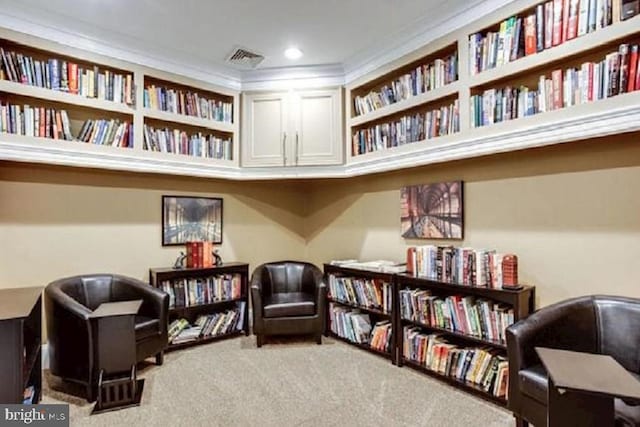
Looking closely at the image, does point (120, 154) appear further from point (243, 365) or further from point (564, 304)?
point (564, 304)

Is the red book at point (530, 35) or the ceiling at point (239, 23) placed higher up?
the ceiling at point (239, 23)

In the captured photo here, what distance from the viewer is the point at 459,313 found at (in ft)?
9.46

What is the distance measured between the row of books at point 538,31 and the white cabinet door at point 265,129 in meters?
1.99

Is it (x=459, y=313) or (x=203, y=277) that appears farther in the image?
(x=203, y=277)

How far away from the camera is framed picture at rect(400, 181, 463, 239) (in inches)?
128

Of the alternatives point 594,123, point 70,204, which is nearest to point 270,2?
point 594,123

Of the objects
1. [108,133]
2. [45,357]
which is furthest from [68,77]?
[45,357]

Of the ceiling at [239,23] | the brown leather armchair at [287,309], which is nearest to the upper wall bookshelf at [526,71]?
the ceiling at [239,23]

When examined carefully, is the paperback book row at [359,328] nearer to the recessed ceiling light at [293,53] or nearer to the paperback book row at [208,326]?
the paperback book row at [208,326]

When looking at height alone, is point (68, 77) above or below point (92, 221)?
above

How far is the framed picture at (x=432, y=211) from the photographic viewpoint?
3264mm

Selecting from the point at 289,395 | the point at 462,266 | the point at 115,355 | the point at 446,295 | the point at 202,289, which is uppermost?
the point at 462,266

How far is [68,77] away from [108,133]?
1.73ft

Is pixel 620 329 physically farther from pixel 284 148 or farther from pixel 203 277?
pixel 203 277
